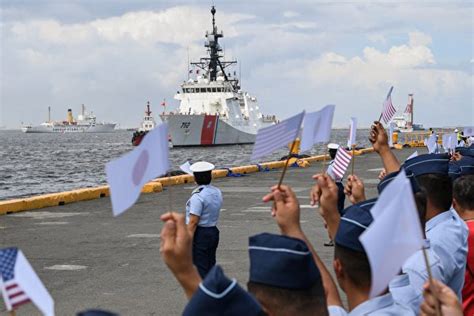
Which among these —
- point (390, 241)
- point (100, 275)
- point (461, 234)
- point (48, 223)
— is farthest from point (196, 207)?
point (48, 223)

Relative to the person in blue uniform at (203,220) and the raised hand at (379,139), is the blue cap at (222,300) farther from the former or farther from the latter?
the person in blue uniform at (203,220)

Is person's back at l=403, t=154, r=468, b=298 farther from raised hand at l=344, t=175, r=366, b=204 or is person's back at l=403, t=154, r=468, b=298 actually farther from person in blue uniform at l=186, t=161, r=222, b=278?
person in blue uniform at l=186, t=161, r=222, b=278

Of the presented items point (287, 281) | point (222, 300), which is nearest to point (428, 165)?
point (287, 281)

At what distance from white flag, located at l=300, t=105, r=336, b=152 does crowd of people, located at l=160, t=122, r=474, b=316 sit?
2.00 ft

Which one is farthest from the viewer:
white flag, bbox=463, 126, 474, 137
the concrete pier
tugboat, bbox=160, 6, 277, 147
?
tugboat, bbox=160, 6, 277, 147

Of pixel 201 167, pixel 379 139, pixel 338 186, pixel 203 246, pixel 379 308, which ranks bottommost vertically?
pixel 203 246

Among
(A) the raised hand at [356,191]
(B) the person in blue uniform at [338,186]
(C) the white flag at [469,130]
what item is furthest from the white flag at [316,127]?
(C) the white flag at [469,130]

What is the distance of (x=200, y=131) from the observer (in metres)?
76.9

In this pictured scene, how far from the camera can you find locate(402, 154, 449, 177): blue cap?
4.96 m

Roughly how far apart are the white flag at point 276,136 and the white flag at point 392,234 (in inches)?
62.7

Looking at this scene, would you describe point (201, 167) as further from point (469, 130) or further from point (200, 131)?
point (200, 131)

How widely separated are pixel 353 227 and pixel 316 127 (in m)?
1.93

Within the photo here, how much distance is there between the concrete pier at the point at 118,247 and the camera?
852 centimetres

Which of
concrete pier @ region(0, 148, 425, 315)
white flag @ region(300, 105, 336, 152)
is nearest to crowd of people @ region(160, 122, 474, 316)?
white flag @ region(300, 105, 336, 152)
